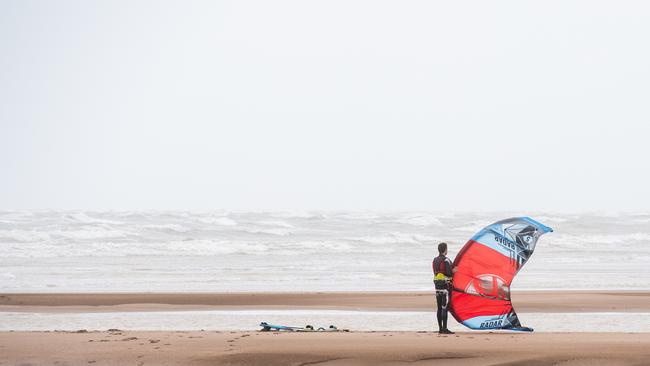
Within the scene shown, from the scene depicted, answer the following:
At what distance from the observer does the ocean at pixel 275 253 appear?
19.8 m

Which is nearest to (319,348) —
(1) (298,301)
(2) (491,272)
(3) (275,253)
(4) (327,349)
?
(4) (327,349)

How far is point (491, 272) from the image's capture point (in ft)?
35.1

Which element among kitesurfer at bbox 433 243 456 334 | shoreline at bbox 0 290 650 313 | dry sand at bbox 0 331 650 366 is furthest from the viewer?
shoreline at bbox 0 290 650 313

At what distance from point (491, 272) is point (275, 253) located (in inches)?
886

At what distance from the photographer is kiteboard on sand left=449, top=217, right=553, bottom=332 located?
10633mm

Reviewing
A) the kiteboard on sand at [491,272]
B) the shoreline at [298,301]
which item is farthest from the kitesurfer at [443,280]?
the shoreline at [298,301]

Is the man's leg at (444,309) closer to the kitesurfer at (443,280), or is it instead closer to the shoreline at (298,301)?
the kitesurfer at (443,280)

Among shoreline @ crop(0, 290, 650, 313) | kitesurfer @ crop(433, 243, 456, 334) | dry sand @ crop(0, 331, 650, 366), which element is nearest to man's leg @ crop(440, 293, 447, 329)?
kitesurfer @ crop(433, 243, 456, 334)

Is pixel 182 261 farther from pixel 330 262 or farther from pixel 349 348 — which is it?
pixel 349 348

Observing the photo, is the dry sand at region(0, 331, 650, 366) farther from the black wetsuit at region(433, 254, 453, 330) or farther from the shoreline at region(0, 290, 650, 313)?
the shoreline at region(0, 290, 650, 313)

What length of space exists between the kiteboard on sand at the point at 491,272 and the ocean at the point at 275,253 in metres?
7.58

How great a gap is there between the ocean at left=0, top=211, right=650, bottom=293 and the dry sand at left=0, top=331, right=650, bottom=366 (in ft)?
26.9

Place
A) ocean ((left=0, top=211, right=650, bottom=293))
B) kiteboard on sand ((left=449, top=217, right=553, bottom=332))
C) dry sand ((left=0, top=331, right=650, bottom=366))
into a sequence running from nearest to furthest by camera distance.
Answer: dry sand ((left=0, top=331, right=650, bottom=366))
kiteboard on sand ((left=449, top=217, right=553, bottom=332))
ocean ((left=0, top=211, right=650, bottom=293))

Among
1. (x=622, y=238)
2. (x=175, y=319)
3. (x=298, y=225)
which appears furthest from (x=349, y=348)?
(x=298, y=225)
